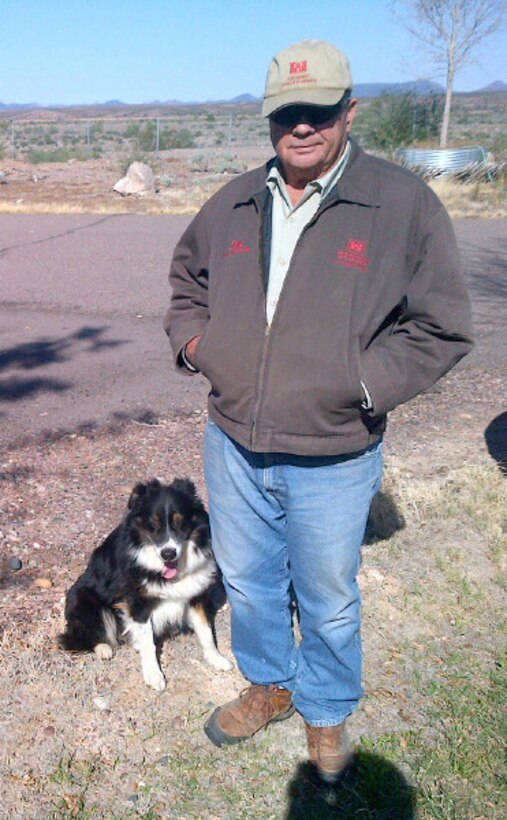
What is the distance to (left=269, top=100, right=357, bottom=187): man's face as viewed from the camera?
243cm

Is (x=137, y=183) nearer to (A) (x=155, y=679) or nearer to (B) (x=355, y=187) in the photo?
(A) (x=155, y=679)

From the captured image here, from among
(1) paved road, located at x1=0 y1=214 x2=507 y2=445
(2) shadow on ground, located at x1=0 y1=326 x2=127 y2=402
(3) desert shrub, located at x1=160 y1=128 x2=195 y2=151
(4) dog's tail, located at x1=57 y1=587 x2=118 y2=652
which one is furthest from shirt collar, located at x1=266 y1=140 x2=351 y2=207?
(3) desert shrub, located at x1=160 y1=128 x2=195 y2=151

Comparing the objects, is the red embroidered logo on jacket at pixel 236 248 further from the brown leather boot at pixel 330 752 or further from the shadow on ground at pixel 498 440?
the shadow on ground at pixel 498 440

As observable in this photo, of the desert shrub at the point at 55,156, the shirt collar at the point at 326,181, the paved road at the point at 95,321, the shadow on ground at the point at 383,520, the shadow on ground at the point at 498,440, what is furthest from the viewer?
the desert shrub at the point at 55,156

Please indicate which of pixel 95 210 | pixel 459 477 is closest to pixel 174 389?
pixel 459 477

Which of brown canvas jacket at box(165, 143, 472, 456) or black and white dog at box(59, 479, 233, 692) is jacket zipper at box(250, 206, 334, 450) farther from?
black and white dog at box(59, 479, 233, 692)

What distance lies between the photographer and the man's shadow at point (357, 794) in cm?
291

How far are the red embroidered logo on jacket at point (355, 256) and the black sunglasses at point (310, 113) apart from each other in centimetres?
36

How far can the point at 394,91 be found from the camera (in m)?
27.8

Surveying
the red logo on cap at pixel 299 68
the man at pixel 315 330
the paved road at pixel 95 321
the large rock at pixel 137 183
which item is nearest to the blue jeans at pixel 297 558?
the man at pixel 315 330

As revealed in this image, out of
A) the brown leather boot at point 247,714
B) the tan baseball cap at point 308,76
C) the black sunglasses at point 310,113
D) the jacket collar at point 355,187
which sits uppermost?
→ the tan baseball cap at point 308,76

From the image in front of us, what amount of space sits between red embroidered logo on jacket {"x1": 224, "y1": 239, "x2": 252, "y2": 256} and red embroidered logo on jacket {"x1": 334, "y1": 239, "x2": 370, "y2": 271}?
0.32 meters

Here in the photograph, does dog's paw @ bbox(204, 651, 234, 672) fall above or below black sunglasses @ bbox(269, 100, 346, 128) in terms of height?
below

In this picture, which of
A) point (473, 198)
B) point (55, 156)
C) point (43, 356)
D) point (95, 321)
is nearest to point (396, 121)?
point (473, 198)
